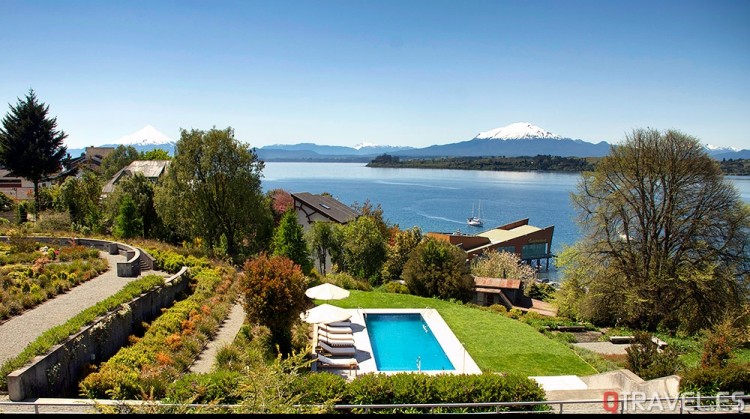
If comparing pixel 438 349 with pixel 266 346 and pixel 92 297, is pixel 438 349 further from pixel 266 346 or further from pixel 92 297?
pixel 92 297

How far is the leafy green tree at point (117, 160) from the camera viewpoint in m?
62.4

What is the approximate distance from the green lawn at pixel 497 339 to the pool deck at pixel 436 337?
0.33 meters

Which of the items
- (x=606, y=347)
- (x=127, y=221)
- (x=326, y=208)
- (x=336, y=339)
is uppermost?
(x=127, y=221)

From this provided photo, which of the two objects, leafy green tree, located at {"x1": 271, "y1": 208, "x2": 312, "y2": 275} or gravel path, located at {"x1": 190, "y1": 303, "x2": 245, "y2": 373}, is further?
leafy green tree, located at {"x1": 271, "y1": 208, "x2": 312, "y2": 275}

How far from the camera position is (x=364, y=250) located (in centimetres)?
3378

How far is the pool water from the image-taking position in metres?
17.5

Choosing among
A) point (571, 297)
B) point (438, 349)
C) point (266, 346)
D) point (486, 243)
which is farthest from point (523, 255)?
point (266, 346)

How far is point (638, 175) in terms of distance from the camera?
78.1ft

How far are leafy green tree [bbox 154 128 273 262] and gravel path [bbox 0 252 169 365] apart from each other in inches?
327

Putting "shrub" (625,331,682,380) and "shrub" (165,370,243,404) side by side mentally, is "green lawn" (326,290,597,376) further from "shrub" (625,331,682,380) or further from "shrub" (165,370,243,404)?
"shrub" (165,370,243,404)

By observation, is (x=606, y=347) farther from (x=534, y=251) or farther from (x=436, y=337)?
(x=534, y=251)

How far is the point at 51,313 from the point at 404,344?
1279 centimetres

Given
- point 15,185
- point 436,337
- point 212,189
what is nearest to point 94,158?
point 15,185

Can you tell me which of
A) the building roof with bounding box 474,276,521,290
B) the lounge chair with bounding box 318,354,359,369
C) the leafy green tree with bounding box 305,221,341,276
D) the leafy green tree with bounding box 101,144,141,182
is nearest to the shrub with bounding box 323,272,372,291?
the leafy green tree with bounding box 305,221,341,276
